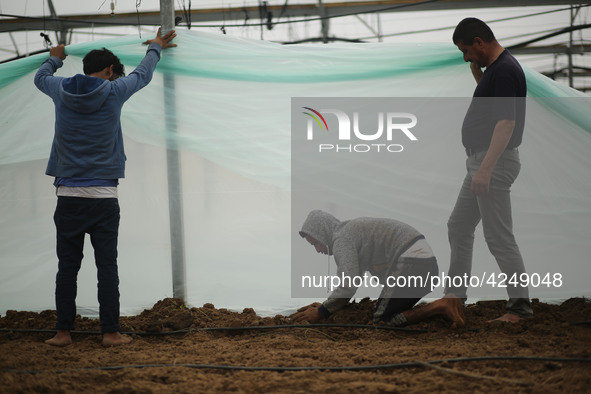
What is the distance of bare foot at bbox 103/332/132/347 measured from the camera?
2.46 metres

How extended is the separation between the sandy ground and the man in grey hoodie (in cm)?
9

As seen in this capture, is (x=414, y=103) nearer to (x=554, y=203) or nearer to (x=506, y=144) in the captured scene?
(x=506, y=144)

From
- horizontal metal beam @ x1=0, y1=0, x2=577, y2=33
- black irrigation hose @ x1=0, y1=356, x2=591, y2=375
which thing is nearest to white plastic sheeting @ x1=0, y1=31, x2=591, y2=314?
black irrigation hose @ x1=0, y1=356, x2=591, y2=375

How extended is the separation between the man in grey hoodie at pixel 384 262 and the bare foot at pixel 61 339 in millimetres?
1144

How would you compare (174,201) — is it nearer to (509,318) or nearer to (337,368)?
(337,368)

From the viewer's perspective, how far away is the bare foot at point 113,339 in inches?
96.7

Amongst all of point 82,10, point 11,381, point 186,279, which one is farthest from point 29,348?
point 82,10

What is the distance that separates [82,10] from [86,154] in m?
6.09

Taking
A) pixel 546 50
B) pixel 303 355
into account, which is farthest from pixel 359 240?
pixel 546 50

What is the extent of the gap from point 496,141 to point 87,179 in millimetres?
1978

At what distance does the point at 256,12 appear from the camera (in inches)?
312

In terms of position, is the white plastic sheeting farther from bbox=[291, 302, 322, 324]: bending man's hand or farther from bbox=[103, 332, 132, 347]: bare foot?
bbox=[103, 332, 132, 347]: bare foot

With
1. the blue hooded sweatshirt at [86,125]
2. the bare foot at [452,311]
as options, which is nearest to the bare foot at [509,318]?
the bare foot at [452,311]

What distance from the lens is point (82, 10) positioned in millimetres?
7523
